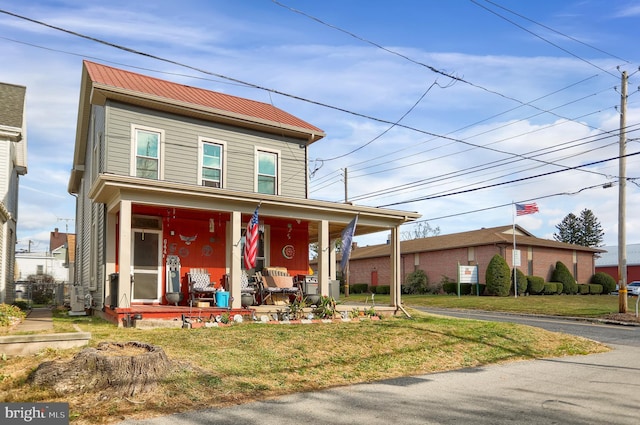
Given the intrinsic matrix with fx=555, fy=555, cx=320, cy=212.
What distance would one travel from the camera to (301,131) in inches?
735

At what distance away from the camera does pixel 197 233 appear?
17.0 meters

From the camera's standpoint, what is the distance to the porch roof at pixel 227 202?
13047 millimetres

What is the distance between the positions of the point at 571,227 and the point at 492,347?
259 ft

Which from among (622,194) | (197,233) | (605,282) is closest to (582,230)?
(605,282)

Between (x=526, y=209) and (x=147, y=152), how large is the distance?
86.4ft

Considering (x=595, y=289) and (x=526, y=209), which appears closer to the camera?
(x=526, y=209)

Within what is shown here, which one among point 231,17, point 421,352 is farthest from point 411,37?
point 421,352

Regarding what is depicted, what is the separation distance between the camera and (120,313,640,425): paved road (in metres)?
6.52

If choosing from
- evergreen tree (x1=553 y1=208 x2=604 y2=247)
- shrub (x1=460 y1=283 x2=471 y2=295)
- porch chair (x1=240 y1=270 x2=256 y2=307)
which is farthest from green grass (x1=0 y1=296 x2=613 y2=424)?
evergreen tree (x1=553 y1=208 x2=604 y2=247)

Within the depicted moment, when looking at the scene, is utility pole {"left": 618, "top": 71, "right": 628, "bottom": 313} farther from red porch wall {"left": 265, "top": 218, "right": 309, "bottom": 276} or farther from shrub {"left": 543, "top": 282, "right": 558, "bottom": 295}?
shrub {"left": 543, "top": 282, "right": 558, "bottom": 295}

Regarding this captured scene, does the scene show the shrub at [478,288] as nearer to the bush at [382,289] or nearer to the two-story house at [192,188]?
the bush at [382,289]

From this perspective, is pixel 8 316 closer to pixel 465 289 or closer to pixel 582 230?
pixel 465 289

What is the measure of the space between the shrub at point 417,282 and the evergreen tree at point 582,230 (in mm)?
46847

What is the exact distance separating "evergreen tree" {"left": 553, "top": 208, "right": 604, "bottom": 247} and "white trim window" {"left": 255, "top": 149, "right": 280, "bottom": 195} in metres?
74.3
